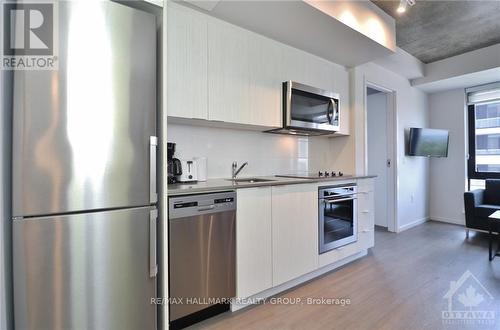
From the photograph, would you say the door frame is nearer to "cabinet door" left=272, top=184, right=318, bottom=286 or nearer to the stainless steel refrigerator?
"cabinet door" left=272, top=184, right=318, bottom=286

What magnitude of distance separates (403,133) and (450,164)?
130cm

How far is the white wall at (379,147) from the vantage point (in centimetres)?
424

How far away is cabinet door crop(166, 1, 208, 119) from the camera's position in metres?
1.85

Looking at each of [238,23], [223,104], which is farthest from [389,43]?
[223,104]

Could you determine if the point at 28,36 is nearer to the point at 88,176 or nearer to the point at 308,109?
the point at 88,176

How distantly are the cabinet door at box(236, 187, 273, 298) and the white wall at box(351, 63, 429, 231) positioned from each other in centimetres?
188

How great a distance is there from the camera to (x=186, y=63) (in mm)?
1920

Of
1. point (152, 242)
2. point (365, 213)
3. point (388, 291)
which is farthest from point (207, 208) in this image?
point (365, 213)

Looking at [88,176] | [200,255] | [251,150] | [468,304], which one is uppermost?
[251,150]

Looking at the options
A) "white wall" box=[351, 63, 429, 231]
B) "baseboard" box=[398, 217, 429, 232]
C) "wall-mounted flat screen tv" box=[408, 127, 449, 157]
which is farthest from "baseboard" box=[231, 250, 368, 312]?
"wall-mounted flat screen tv" box=[408, 127, 449, 157]

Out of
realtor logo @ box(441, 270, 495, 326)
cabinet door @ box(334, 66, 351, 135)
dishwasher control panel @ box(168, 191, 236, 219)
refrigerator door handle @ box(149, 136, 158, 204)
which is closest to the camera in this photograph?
refrigerator door handle @ box(149, 136, 158, 204)

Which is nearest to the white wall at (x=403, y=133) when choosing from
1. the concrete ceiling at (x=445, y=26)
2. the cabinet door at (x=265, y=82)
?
the concrete ceiling at (x=445, y=26)

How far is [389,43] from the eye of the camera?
8.82 ft

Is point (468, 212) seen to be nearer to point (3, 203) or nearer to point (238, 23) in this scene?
point (238, 23)
